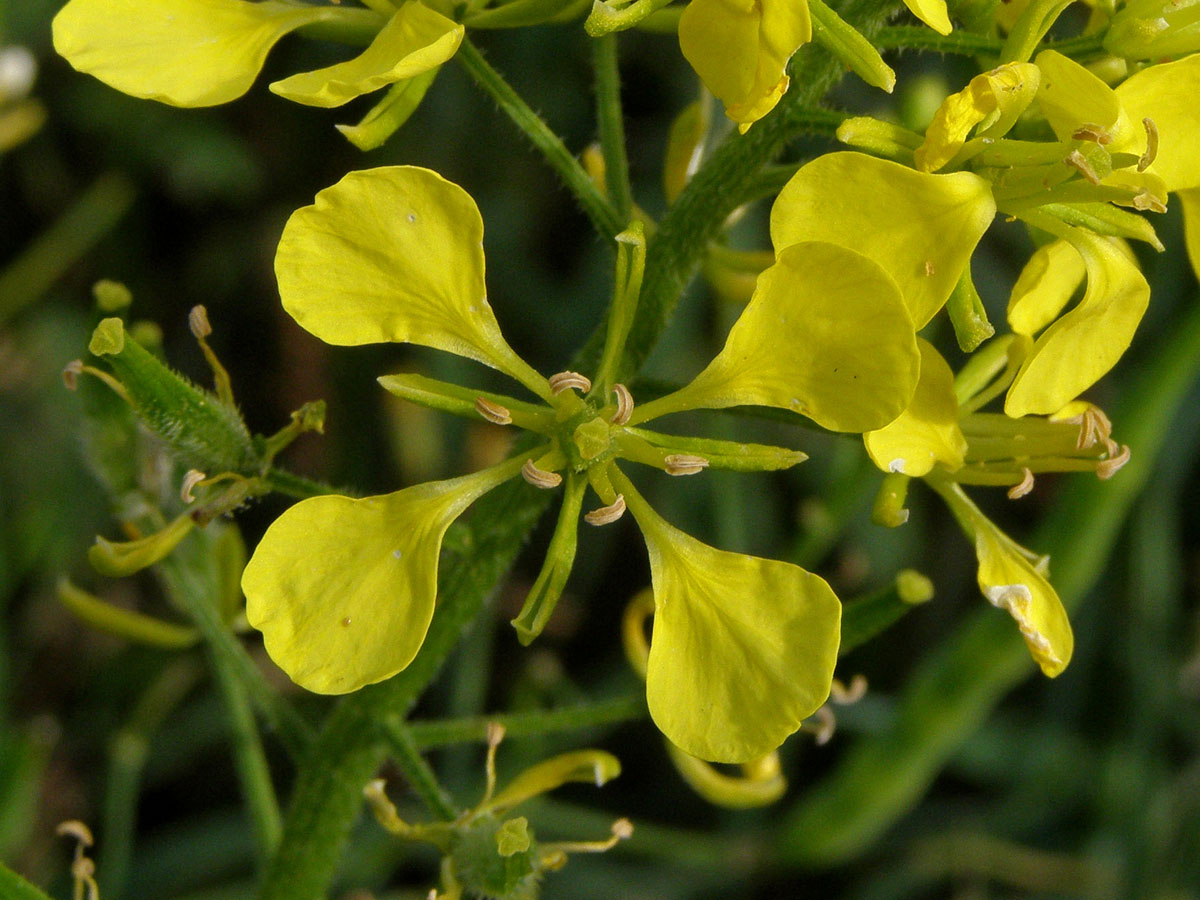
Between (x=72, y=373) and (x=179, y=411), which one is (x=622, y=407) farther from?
(x=72, y=373)

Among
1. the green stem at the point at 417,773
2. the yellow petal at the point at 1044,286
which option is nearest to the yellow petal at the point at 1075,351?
the yellow petal at the point at 1044,286

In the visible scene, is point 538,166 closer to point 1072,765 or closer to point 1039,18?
point 1072,765

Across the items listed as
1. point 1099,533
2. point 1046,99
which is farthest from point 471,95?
point 1046,99

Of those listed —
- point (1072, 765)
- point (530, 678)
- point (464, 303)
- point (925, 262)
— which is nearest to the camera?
point (925, 262)

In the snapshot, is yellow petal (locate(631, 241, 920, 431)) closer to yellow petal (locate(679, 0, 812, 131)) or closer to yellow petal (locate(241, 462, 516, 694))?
yellow petal (locate(679, 0, 812, 131))

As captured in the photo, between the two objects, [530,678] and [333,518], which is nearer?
[333,518]

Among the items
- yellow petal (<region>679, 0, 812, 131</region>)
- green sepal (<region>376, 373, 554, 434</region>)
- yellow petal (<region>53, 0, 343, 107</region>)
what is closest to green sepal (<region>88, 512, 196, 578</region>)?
green sepal (<region>376, 373, 554, 434</region>)
